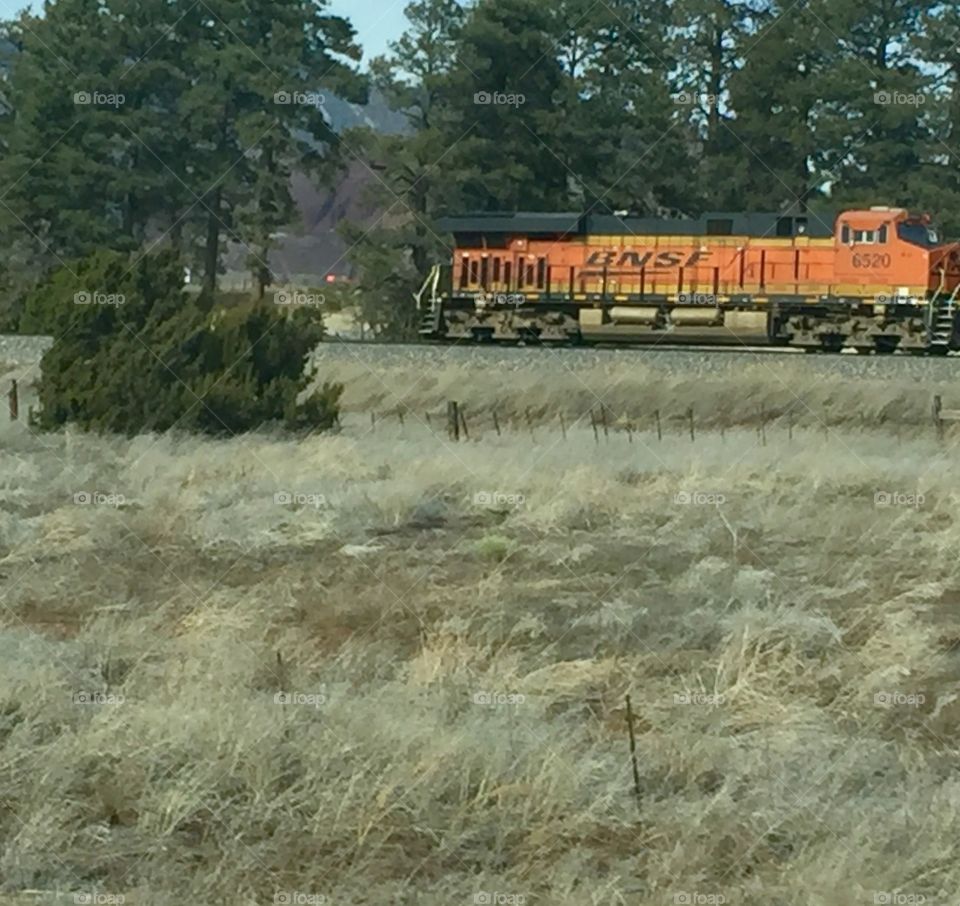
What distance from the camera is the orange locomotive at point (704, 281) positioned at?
1086 inches

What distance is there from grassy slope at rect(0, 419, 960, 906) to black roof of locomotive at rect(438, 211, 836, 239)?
1843 centimetres

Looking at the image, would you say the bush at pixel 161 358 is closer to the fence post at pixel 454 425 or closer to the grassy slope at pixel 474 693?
the fence post at pixel 454 425

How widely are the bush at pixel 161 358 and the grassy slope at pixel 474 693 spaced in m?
4.93

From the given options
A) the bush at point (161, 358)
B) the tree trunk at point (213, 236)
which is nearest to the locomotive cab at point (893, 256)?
the bush at point (161, 358)

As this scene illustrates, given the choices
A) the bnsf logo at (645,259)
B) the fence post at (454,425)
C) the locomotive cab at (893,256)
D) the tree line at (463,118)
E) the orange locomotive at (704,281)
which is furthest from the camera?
the tree line at (463,118)

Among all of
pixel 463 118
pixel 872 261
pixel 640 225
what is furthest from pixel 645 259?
pixel 463 118

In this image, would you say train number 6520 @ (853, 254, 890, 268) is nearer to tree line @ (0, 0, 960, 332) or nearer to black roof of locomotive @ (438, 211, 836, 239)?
black roof of locomotive @ (438, 211, 836, 239)

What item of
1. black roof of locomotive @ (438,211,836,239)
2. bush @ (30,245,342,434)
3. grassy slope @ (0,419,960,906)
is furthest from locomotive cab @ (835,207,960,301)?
grassy slope @ (0,419,960,906)

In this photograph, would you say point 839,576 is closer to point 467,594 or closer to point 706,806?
point 467,594

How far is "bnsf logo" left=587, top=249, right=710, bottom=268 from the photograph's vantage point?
2952 cm

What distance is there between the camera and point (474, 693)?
6031 mm

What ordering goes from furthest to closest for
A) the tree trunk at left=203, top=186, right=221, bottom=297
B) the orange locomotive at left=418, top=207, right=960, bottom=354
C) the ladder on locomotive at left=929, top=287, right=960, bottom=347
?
1. the tree trunk at left=203, top=186, right=221, bottom=297
2. the orange locomotive at left=418, top=207, right=960, bottom=354
3. the ladder on locomotive at left=929, top=287, right=960, bottom=347

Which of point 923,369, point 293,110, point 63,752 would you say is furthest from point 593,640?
point 293,110

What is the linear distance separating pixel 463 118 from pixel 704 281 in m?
11.1
